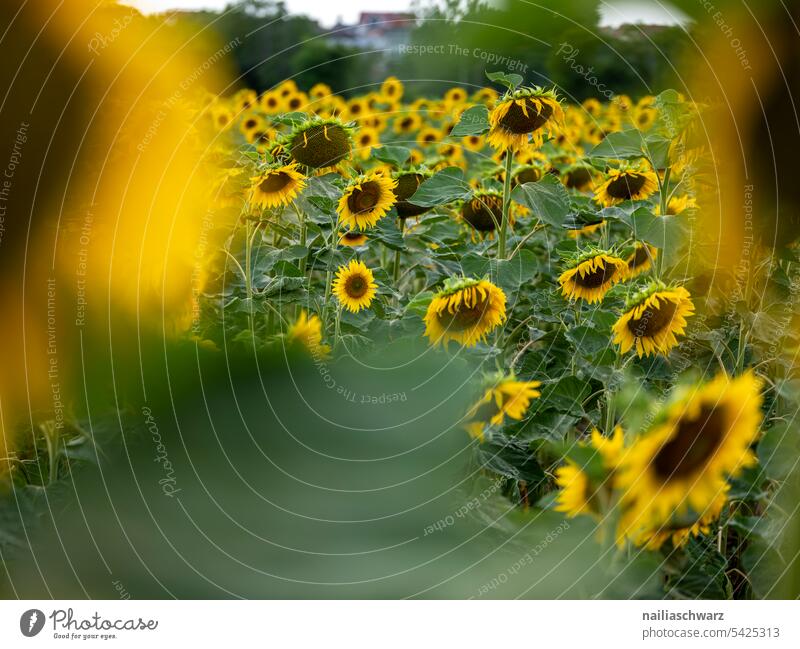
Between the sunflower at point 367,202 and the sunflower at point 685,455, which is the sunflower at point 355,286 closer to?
the sunflower at point 367,202

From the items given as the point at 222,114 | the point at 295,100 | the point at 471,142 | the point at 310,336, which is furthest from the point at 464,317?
the point at 295,100

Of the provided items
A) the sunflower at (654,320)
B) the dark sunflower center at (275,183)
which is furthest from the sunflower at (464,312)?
the dark sunflower center at (275,183)

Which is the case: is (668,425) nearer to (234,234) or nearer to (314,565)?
(314,565)

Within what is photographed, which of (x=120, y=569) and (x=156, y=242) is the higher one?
(x=156, y=242)

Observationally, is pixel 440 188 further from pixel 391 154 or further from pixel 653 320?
pixel 653 320

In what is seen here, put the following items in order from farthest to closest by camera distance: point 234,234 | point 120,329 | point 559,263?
1. point 559,263
2. point 234,234
3. point 120,329

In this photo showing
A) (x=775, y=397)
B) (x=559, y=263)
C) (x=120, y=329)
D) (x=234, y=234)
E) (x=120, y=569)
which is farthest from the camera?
(x=559, y=263)

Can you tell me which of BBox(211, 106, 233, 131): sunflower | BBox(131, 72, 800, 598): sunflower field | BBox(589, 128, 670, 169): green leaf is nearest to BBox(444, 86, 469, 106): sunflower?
BBox(211, 106, 233, 131): sunflower

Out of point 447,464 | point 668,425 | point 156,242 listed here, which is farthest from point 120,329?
point 668,425
